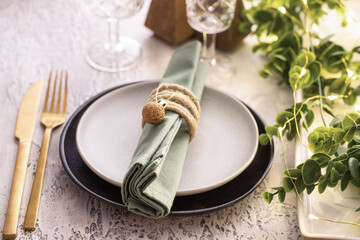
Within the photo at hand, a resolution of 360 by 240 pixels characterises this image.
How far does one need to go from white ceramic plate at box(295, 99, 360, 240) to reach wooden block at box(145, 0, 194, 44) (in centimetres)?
49

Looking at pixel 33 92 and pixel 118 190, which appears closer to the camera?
pixel 118 190

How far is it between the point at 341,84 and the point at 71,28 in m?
0.60

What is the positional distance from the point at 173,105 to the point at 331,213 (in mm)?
261

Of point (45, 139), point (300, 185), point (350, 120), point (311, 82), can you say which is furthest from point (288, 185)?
point (45, 139)

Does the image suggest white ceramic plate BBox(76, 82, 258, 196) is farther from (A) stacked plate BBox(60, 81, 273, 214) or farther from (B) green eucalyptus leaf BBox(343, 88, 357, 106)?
(B) green eucalyptus leaf BBox(343, 88, 357, 106)

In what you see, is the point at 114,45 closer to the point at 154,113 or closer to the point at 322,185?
the point at 154,113

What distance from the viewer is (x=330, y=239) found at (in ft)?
1.79

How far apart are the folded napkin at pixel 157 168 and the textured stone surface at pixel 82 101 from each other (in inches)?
2.4

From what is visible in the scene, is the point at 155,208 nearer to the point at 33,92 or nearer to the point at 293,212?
the point at 293,212

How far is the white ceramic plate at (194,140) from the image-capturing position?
0.63m

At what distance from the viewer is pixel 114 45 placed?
97 centimetres

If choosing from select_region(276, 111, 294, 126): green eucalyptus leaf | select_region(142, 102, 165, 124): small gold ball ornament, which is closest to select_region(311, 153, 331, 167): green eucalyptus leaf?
select_region(276, 111, 294, 126): green eucalyptus leaf

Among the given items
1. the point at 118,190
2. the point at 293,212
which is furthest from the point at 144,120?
the point at 293,212

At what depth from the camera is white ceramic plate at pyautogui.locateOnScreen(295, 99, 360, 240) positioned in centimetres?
57
